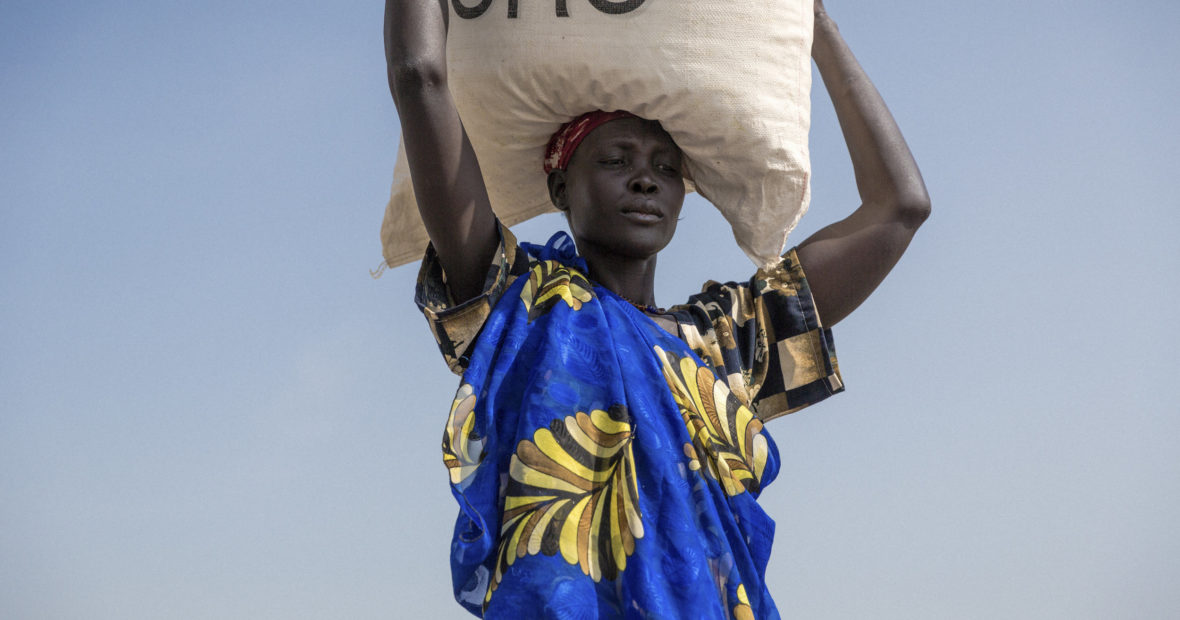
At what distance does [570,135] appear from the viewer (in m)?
1.90

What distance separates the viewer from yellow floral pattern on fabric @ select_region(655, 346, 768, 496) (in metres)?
1.65

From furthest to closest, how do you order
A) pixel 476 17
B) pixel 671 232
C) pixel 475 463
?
1. pixel 671 232
2. pixel 476 17
3. pixel 475 463

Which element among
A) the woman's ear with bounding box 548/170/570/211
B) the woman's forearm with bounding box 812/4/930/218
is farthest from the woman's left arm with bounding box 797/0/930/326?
the woman's ear with bounding box 548/170/570/211

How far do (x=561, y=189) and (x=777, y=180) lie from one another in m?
0.37

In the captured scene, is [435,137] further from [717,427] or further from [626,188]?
[717,427]

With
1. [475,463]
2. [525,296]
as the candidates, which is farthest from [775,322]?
[475,463]

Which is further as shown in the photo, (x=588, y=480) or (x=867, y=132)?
(x=867, y=132)

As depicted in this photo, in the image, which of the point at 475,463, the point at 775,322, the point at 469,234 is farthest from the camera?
the point at 775,322

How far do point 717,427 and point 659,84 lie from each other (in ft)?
1.75

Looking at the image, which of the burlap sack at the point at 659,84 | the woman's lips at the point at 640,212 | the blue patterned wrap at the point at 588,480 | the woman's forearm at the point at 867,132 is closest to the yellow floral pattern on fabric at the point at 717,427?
the blue patterned wrap at the point at 588,480

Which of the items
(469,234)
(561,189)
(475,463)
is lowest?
(475,463)

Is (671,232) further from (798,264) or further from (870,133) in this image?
(870,133)

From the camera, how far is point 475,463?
1521mm

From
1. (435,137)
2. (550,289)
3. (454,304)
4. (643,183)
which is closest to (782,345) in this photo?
(643,183)
